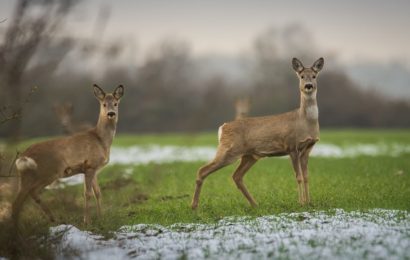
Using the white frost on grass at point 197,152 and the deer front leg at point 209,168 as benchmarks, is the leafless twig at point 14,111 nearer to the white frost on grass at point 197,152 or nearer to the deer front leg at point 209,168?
the deer front leg at point 209,168

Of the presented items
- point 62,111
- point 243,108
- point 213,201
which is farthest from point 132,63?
point 213,201

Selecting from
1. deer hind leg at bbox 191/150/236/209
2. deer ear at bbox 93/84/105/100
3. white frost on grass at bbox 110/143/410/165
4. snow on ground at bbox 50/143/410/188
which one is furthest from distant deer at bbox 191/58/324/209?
white frost on grass at bbox 110/143/410/165

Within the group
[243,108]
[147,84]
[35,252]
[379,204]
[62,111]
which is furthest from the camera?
[147,84]

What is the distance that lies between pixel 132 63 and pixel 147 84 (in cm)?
282

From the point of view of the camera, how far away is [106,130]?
10.4 metres

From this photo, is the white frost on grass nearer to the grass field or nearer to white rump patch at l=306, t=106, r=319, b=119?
the grass field

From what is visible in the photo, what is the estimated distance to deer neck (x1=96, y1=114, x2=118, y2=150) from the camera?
33.6ft

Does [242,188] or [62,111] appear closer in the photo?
[242,188]

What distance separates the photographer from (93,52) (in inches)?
262

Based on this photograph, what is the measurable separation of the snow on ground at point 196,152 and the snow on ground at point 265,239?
10350mm

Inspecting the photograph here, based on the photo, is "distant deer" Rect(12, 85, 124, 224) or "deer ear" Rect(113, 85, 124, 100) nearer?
"distant deer" Rect(12, 85, 124, 224)

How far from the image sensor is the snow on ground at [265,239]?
23.4ft

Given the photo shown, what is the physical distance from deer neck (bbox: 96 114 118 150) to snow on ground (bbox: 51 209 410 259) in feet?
→ 5.92

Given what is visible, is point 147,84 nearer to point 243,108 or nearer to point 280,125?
point 243,108
